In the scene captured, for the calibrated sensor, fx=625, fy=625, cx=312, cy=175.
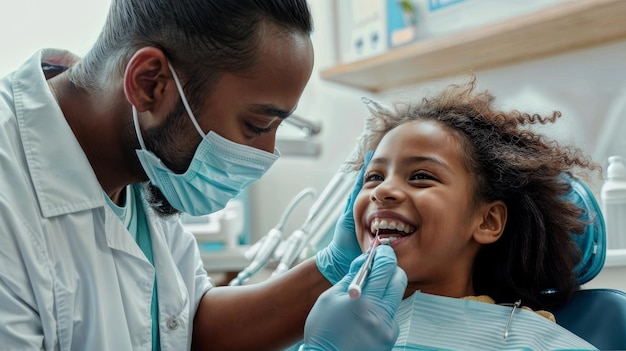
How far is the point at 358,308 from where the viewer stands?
0.99 meters

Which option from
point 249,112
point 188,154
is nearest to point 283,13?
point 249,112

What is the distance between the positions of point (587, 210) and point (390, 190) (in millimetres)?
442

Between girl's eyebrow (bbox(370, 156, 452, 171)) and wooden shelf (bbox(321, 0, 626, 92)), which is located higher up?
wooden shelf (bbox(321, 0, 626, 92))

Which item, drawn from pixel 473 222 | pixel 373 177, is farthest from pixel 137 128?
pixel 473 222

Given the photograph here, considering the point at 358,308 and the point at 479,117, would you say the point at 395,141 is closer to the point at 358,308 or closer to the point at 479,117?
the point at 479,117

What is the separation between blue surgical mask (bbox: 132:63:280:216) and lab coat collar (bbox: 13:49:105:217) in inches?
4.7

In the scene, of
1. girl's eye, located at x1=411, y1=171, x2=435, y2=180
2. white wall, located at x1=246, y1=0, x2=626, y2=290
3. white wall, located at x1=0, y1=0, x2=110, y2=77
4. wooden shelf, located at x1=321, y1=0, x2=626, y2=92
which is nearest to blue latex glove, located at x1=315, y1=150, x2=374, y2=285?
girl's eye, located at x1=411, y1=171, x2=435, y2=180

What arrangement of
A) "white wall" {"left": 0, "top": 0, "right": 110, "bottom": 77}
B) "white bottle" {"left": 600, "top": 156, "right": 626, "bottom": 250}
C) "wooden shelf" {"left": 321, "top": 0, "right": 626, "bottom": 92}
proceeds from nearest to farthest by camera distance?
"white bottle" {"left": 600, "top": 156, "right": 626, "bottom": 250} < "wooden shelf" {"left": 321, "top": 0, "right": 626, "bottom": 92} < "white wall" {"left": 0, "top": 0, "right": 110, "bottom": 77}

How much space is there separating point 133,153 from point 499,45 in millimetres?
1337

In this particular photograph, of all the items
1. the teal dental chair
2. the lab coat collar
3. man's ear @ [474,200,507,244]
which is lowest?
the teal dental chair

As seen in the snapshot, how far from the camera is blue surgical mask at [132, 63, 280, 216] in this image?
124 cm

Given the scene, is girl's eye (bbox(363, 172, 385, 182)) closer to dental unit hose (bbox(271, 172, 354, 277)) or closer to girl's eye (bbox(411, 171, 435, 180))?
girl's eye (bbox(411, 171, 435, 180))

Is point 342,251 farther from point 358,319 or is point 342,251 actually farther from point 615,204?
point 615,204

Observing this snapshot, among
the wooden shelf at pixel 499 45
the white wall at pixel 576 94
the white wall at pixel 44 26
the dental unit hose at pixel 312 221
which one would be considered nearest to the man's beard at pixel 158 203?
the dental unit hose at pixel 312 221
